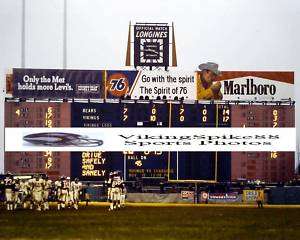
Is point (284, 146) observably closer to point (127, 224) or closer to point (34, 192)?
point (34, 192)

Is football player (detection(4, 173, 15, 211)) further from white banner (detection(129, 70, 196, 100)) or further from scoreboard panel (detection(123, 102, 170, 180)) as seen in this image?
white banner (detection(129, 70, 196, 100))

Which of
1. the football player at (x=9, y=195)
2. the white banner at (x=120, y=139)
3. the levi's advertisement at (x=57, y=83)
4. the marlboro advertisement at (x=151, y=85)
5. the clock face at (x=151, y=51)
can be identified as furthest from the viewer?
the clock face at (x=151, y=51)

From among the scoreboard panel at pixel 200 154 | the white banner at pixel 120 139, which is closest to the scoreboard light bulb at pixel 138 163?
the white banner at pixel 120 139

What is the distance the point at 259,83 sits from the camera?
5519 cm

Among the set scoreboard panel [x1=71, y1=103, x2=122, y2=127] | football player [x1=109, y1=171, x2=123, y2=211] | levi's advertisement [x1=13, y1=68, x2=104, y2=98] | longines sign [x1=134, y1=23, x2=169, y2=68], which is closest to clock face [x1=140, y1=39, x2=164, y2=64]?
longines sign [x1=134, y1=23, x2=169, y2=68]

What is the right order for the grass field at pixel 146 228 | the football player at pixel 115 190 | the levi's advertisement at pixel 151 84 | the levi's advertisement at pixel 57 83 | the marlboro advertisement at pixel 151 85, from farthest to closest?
the levi's advertisement at pixel 151 84
the marlboro advertisement at pixel 151 85
the levi's advertisement at pixel 57 83
the football player at pixel 115 190
the grass field at pixel 146 228

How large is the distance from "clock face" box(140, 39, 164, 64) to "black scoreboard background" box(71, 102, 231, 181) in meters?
5.01

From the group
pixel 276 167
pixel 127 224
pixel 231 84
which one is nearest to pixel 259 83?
pixel 231 84

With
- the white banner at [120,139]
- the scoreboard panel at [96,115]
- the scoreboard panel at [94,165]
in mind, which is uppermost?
the scoreboard panel at [96,115]

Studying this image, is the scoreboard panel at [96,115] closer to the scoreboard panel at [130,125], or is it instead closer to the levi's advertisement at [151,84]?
the scoreboard panel at [130,125]

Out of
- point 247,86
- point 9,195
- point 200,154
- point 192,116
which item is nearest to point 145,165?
point 200,154

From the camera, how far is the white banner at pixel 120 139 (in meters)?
51.7

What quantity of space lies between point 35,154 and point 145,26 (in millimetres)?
12323

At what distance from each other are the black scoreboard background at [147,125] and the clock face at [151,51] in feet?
16.4
